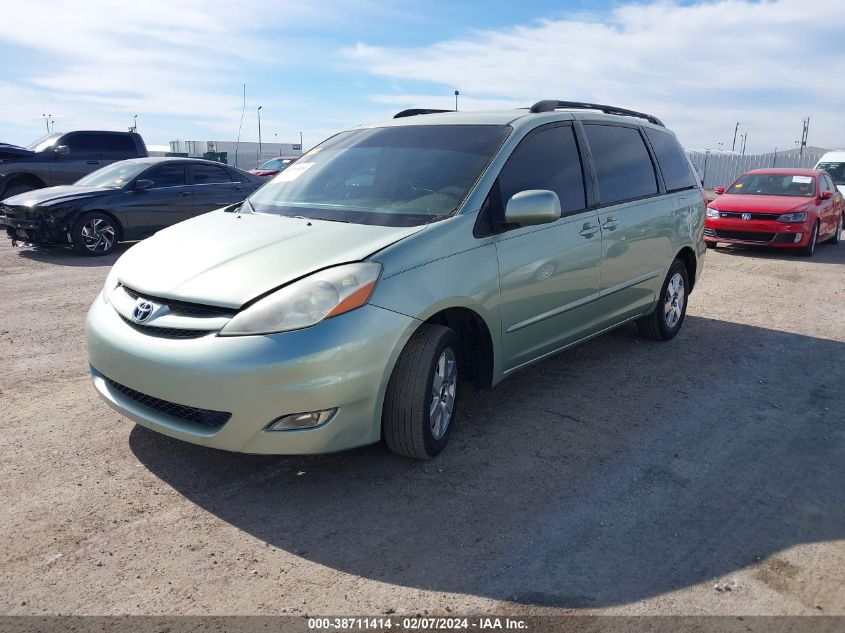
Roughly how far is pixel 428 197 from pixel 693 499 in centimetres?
211

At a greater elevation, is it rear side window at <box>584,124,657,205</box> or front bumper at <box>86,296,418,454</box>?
rear side window at <box>584,124,657,205</box>

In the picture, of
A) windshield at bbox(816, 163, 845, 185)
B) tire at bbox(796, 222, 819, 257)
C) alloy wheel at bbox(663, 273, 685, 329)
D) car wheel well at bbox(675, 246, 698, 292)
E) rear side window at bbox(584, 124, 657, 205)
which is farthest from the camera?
windshield at bbox(816, 163, 845, 185)

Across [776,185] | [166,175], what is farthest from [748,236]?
[166,175]

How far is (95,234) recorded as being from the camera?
1016cm

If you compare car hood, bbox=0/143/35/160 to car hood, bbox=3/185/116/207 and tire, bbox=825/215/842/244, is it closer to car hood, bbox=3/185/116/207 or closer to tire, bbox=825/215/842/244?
car hood, bbox=3/185/116/207

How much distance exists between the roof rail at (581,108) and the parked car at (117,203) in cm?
761

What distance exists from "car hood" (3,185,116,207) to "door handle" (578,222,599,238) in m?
8.16

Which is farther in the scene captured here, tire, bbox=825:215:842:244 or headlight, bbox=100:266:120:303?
tire, bbox=825:215:842:244

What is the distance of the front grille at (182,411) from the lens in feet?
10.1

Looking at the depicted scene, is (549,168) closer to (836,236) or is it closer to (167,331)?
(167,331)

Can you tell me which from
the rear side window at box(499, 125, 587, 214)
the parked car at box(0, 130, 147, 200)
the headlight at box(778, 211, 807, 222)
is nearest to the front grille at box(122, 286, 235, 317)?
the rear side window at box(499, 125, 587, 214)

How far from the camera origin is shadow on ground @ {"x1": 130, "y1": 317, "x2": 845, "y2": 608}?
111 inches

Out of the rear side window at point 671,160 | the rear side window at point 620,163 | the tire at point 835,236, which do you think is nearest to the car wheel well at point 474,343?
the rear side window at point 620,163

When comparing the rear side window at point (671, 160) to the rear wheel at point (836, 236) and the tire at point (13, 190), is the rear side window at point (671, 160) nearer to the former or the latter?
the rear wheel at point (836, 236)
